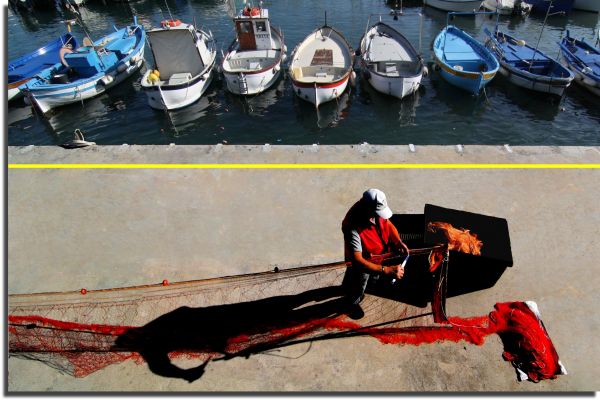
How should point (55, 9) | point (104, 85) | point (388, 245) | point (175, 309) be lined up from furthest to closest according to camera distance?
point (55, 9) → point (104, 85) → point (175, 309) → point (388, 245)

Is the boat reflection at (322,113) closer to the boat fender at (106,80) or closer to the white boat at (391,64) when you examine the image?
the white boat at (391,64)

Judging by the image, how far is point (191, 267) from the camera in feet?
23.4

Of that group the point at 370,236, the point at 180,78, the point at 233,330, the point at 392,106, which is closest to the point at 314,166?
the point at 370,236

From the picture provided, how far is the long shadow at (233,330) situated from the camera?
5.63 metres

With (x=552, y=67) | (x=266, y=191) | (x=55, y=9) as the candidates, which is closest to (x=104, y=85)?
(x=266, y=191)

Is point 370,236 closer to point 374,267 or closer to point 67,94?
point 374,267

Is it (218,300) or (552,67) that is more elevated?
(218,300)

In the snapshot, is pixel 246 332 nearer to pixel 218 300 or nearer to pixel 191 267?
pixel 218 300

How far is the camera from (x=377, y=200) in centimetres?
477

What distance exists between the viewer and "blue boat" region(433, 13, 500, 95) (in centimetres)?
1888

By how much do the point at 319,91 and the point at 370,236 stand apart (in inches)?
545

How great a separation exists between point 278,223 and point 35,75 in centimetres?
2016

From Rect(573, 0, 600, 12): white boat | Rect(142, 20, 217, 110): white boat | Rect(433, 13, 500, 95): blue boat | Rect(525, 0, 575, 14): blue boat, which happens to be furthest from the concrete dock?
Rect(573, 0, 600, 12): white boat

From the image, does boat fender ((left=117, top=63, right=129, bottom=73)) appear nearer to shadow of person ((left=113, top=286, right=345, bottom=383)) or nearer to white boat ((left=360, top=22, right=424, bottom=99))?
white boat ((left=360, top=22, right=424, bottom=99))
